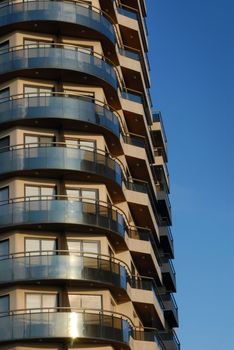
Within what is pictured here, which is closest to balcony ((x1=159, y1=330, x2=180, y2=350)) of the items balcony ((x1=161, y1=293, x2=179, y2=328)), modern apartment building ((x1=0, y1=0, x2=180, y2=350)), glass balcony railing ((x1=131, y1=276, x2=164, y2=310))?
balcony ((x1=161, y1=293, x2=179, y2=328))

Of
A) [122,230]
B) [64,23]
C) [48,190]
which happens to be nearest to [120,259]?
[122,230]

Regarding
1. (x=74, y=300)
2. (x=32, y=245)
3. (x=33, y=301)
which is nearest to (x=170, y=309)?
(x=74, y=300)

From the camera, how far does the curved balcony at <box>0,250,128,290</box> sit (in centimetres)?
5688

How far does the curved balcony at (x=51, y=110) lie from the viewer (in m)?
61.3

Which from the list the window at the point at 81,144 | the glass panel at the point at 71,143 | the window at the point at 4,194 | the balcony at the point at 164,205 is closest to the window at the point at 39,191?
the window at the point at 4,194

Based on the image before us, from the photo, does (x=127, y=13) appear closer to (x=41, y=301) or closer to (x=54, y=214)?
(x=54, y=214)

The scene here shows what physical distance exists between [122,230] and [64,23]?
52.0 ft

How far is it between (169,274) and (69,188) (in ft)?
109

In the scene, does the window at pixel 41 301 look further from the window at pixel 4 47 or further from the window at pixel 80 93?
the window at pixel 4 47

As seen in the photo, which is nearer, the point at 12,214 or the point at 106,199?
the point at 12,214

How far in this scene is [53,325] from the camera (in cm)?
5538

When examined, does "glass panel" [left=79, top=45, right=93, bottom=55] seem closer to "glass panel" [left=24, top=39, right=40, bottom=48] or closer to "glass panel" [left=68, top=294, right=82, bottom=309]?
"glass panel" [left=24, top=39, right=40, bottom=48]

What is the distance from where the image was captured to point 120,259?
6500 cm

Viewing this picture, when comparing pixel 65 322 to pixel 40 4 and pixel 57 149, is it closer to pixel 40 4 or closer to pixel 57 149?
pixel 57 149
